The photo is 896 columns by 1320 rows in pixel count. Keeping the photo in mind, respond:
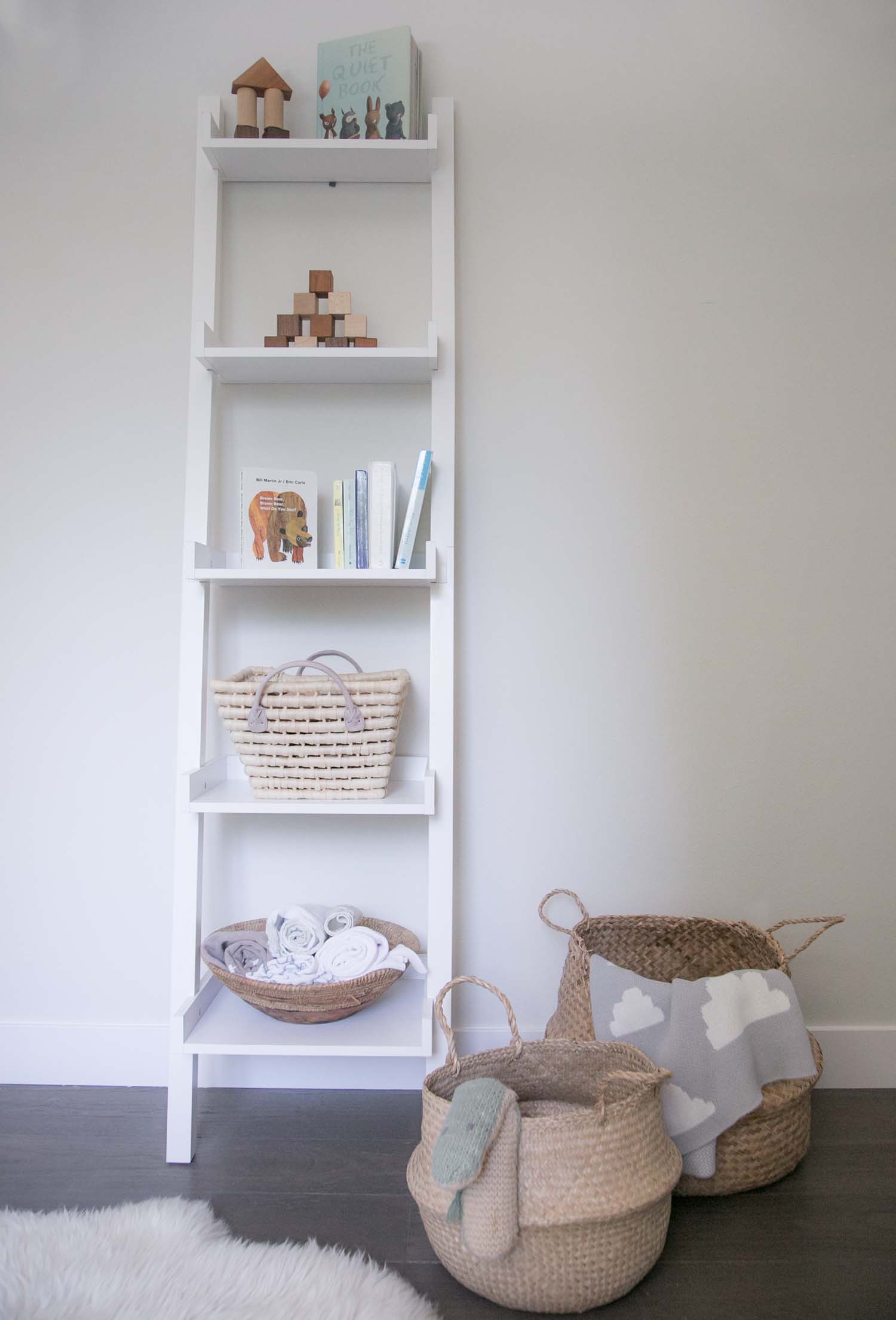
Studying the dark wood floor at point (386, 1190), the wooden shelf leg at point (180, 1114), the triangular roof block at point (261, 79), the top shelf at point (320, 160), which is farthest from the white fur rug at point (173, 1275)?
the triangular roof block at point (261, 79)

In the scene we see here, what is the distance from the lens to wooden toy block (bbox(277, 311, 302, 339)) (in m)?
1.76

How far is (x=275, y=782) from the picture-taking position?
5.46ft

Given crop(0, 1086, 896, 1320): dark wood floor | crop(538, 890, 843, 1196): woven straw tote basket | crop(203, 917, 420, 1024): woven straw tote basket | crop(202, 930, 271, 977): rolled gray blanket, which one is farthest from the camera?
crop(202, 930, 271, 977): rolled gray blanket

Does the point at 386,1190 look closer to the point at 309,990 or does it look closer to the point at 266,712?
the point at 309,990

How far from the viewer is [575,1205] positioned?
1.22 metres

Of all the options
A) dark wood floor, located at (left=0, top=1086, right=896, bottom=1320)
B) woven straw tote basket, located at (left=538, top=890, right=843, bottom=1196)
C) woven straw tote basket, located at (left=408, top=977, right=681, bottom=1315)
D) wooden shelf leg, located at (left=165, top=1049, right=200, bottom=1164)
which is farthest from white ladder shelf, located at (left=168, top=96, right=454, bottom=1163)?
woven straw tote basket, located at (left=408, top=977, right=681, bottom=1315)

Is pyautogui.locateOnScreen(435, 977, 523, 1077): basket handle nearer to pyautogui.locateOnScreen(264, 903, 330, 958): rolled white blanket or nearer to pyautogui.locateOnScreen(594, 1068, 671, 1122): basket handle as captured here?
pyautogui.locateOnScreen(594, 1068, 671, 1122): basket handle

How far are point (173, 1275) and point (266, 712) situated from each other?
83cm

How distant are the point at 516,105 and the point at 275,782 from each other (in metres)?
1.48

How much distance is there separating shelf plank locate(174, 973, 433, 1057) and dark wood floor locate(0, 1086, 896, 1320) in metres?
0.19

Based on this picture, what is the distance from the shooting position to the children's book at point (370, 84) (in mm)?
1793

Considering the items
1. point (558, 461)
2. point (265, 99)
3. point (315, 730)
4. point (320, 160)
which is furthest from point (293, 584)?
point (265, 99)

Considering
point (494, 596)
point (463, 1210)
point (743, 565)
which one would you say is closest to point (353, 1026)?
point (463, 1210)

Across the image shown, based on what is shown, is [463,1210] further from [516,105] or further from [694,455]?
[516,105]
